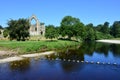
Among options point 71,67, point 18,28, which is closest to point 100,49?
point 18,28

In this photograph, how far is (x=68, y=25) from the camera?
375ft

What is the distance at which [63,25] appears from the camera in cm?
11512

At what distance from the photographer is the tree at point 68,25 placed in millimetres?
112625

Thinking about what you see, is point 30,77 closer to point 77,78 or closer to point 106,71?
point 77,78

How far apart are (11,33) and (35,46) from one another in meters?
23.2

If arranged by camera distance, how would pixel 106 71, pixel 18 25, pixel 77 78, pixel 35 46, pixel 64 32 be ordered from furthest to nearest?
1. pixel 64 32
2. pixel 18 25
3. pixel 35 46
4. pixel 106 71
5. pixel 77 78

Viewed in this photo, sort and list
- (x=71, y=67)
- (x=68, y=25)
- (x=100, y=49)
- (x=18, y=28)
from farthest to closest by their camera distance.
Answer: (x=68, y=25)
(x=18, y=28)
(x=100, y=49)
(x=71, y=67)

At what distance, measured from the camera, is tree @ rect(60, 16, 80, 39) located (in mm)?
112625

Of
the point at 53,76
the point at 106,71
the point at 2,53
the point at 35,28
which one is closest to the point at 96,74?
the point at 106,71

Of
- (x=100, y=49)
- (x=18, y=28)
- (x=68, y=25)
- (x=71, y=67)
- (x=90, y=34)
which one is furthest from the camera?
(x=90, y=34)

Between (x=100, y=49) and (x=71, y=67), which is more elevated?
(x=100, y=49)

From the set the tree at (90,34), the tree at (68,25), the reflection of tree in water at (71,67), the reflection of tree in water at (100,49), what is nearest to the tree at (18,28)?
the reflection of tree in water at (100,49)

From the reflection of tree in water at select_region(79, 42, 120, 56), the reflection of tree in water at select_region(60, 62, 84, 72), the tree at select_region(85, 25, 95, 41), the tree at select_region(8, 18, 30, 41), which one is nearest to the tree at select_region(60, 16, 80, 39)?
the reflection of tree in water at select_region(79, 42, 120, 56)

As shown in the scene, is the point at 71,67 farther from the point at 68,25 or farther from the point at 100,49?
the point at 68,25
